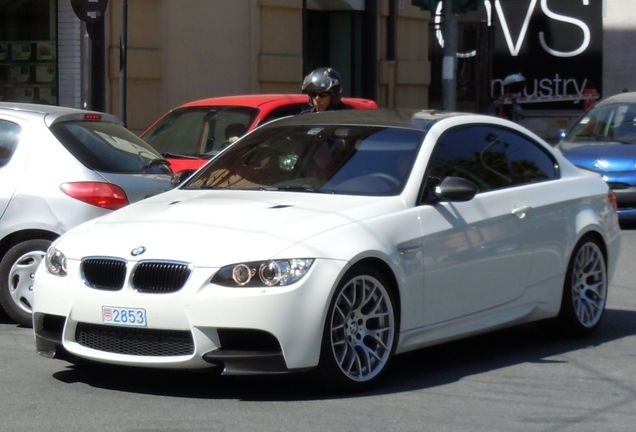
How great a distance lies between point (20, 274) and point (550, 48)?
30545mm

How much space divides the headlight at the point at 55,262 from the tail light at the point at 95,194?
1.72 m

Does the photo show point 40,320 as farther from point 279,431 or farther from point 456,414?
point 456,414

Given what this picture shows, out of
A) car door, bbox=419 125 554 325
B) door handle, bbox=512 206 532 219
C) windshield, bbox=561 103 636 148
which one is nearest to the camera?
car door, bbox=419 125 554 325

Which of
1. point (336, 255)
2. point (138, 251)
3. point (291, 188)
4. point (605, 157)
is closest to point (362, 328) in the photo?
point (336, 255)

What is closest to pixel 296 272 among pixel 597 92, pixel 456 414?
pixel 456 414

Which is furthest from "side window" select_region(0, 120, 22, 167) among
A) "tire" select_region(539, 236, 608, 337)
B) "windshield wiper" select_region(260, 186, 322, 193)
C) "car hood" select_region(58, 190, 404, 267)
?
"tire" select_region(539, 236, 608, 337)

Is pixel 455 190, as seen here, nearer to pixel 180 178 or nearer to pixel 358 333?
pixel 358 333

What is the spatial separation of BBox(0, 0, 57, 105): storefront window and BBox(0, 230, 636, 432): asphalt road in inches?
398

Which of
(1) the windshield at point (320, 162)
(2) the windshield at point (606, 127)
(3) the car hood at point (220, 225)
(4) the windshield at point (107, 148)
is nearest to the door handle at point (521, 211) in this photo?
(1) the windshield at point (320, 162)

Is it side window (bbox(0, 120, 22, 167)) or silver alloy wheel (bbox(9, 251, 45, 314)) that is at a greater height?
side window (bbox(0, 120, 22, 167))

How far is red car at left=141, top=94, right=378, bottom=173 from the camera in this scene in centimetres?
1159

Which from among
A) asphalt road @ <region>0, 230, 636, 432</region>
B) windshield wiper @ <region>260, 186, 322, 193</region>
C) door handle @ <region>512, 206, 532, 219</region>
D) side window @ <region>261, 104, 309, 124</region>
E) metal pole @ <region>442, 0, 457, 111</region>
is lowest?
asphalt road @ <region>0, 230, 636, 432</region>

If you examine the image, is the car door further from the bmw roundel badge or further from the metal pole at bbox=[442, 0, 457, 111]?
the metal pole at bbox=[442, 0, 457, 111]

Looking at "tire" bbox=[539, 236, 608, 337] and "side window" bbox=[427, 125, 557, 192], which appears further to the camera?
"tire" bbox=[539, 236, 608, 337]
